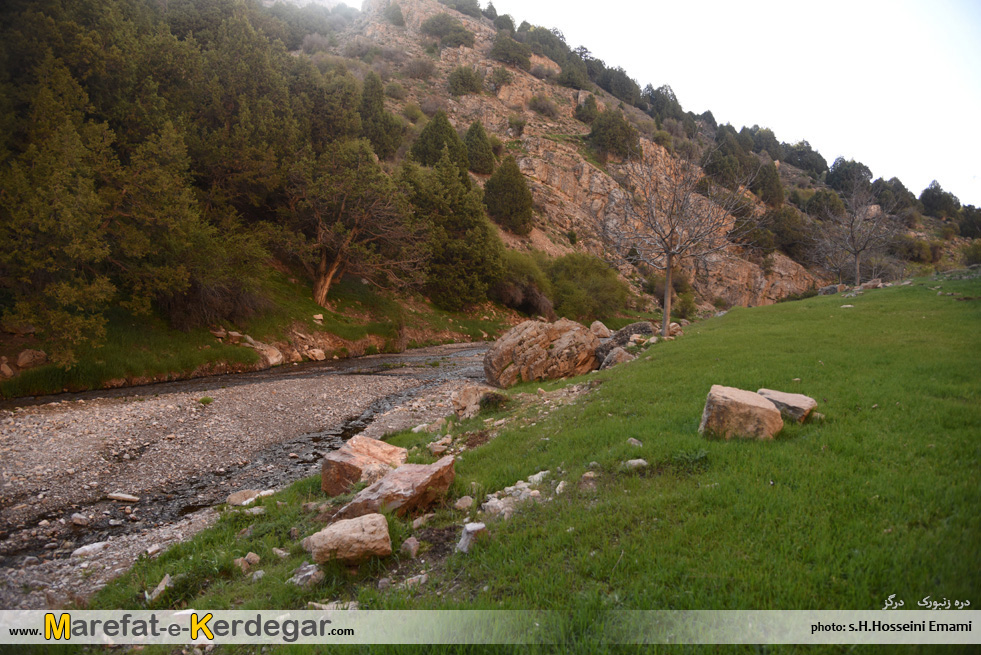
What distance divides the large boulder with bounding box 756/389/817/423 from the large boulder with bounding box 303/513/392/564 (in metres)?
6.74

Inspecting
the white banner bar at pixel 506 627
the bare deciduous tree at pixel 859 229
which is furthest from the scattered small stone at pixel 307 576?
the bare deciduous tree at pixel 859 229

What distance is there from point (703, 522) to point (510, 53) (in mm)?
118912

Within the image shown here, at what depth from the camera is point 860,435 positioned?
259 inches

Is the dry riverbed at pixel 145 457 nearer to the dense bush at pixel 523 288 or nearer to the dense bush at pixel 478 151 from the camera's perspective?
the dense bush at pixel 523 288

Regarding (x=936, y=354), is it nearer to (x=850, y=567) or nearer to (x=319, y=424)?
(x=850, y=567)

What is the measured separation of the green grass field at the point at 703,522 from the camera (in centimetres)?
375

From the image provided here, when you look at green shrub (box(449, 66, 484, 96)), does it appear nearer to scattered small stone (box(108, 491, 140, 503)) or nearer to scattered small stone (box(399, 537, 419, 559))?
scattered small stone (box(108, 491, 140, 503))

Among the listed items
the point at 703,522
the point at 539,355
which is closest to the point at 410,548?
the point at 703,522

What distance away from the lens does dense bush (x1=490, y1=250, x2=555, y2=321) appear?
51.5 metres

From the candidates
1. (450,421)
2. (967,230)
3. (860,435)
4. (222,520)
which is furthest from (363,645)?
(967,230)

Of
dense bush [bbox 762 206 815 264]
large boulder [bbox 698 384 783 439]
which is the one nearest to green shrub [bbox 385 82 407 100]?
dense bush [bbox 762 206 815 264]

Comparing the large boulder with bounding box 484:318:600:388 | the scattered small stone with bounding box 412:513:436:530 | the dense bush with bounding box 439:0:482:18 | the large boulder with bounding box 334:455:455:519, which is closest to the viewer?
the scattered small stone with bounding box 412:513:436:530

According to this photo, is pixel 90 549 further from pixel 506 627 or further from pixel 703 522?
pixel 703 522

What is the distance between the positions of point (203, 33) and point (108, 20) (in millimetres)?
26703
